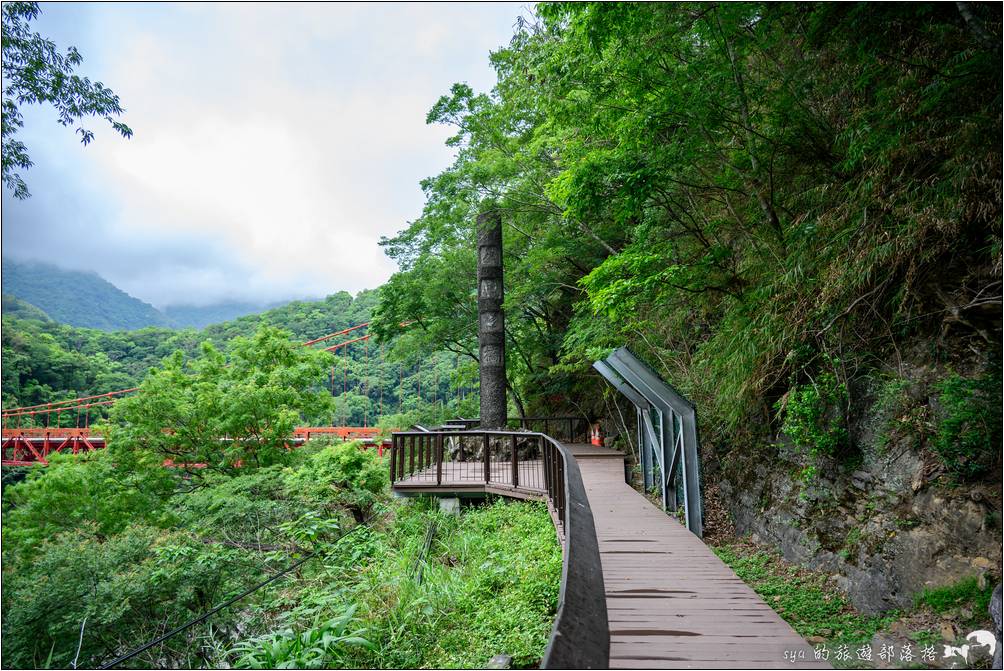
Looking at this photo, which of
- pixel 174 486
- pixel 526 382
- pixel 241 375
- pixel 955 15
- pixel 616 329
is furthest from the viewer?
pixel 526 382

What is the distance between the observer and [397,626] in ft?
14.9

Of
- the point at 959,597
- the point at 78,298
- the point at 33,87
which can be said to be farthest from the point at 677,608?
the point at 78,298

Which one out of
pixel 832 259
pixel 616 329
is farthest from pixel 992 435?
pixel 616 329

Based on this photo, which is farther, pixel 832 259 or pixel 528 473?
pixel 528 473

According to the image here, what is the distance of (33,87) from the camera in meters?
5.18

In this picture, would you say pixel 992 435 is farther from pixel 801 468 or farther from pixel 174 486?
pixel 174 486

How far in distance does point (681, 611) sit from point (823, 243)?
10.7 ft

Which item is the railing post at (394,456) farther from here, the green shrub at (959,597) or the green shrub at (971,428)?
the green shrub at (971,428)

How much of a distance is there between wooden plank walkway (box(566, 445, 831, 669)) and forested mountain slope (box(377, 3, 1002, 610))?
1.13 meters

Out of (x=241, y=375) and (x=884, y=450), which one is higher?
(x=241, y=375)

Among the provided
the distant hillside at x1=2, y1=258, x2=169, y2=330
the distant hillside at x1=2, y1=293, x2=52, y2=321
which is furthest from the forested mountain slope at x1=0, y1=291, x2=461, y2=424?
the distant hillside at x1=2, y1=258, x2=169, y2=330

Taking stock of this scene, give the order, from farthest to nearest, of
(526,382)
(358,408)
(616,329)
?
(358,408) → (526,382) → (616,329)

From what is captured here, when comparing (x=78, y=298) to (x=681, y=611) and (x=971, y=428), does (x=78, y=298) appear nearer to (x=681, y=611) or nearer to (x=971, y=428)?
(x=681, y=611)

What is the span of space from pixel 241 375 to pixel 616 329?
10778 mm
